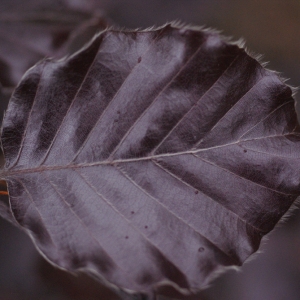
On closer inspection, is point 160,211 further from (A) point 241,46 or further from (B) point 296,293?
(B) point 296,293

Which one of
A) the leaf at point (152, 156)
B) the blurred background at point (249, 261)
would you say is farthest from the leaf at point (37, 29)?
the leaf at point (152, 156)

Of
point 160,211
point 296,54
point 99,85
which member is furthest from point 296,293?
point 99,85

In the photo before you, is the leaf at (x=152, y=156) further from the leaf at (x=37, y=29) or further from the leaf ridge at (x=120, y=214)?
the leaf at (x=37, y=29)

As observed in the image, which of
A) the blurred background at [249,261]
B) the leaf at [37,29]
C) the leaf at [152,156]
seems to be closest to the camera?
the leaf at [152,156]

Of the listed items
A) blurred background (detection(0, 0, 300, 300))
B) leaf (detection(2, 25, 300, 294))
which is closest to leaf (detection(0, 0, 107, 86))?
blurred background (detection(0, 0, 300, 300))

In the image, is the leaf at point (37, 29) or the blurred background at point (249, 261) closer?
the leaf at point (37, 29)

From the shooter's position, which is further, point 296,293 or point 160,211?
point 296,293
